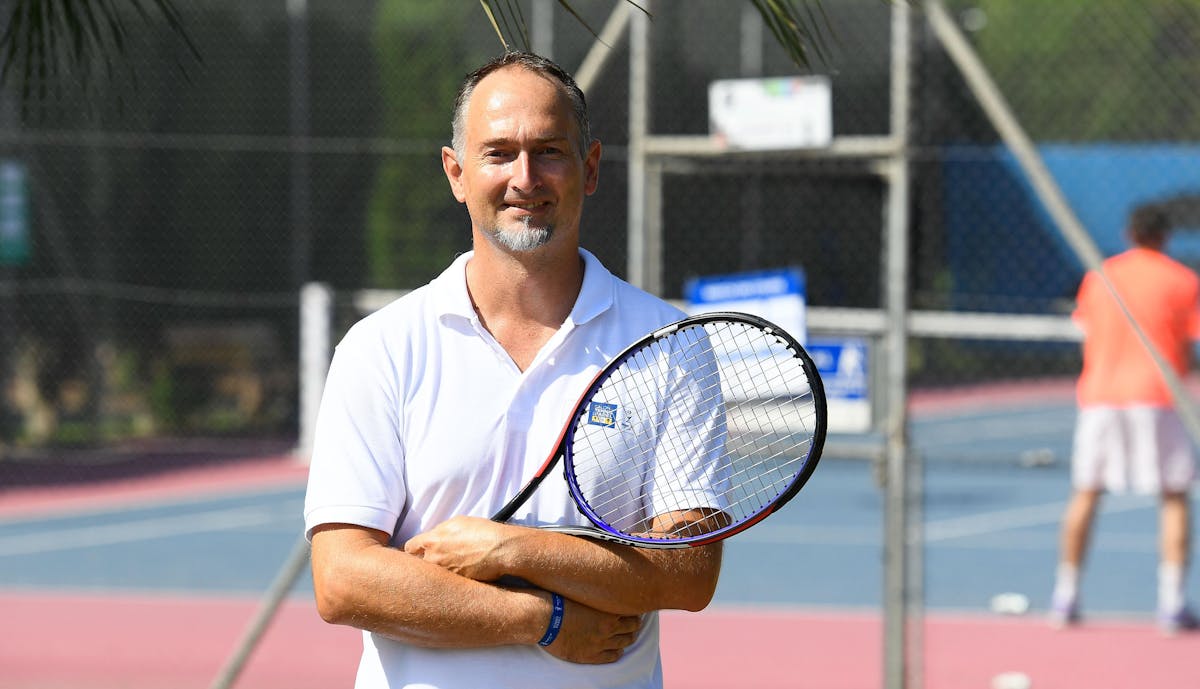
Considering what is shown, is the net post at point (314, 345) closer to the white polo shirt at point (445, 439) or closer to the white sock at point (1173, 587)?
the white sock at point (1173, 587)

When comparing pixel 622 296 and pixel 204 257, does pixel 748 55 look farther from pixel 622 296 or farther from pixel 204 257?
pixel 622 296

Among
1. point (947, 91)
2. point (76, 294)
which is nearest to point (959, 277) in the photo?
point (947, 91)

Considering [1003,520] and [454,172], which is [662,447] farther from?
[1003,520]

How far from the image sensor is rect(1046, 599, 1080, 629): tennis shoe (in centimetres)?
736

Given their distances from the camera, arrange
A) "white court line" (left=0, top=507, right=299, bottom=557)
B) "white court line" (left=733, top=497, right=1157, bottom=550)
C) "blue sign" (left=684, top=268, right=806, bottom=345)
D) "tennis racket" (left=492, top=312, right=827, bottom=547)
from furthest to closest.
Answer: "white court line" (left=733, top=497, right=1157, bottom=550) → "white court line" (left=0, top=507, right=299, bottom=557) → "blue sign" (left=684, top=268, right=806, bottom=345) → "tennis racket" (left=492, top=312, right=827, bottom=547)

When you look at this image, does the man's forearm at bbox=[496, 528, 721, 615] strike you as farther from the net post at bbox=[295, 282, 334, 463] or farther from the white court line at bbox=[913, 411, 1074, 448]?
the white court line at bbox=[913, 411, 1074, 448]

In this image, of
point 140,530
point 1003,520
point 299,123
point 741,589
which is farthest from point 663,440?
point 299,123

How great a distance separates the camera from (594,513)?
231 centimetres

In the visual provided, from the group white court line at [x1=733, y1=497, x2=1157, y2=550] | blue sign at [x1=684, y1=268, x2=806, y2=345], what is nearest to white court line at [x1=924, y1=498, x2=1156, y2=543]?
white court line at [x1=733, y1=497, x2=1157, y2=550]

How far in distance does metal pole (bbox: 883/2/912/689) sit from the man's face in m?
2.74

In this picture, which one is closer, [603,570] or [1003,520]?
[603,570]

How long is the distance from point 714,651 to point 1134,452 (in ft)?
7.10

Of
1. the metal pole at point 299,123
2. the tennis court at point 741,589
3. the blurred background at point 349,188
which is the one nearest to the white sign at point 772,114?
the tennis court at point 741,589

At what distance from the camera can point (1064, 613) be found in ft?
24.2
